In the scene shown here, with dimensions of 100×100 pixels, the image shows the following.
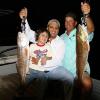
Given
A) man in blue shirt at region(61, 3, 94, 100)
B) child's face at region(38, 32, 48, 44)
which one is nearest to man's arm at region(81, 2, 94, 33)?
man in blue shirt at region(61, 3, 94, 100)

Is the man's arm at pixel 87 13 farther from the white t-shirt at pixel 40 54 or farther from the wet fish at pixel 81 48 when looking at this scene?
the white t-shirt at pixel 40 54

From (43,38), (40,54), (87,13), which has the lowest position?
(40,54)

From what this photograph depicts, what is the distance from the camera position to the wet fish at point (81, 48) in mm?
4168

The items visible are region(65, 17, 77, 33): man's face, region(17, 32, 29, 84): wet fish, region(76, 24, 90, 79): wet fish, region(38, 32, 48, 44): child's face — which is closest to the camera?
region(76, 24, 90, 79): wet fish

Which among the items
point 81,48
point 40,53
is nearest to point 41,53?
point 40,53

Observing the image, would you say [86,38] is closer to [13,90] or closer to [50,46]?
[50,46]

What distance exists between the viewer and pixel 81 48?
4266 millimetres

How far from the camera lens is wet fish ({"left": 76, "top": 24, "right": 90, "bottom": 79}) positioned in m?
4.17

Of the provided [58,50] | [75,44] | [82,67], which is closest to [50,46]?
[58,50]

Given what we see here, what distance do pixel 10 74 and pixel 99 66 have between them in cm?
223

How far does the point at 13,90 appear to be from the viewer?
18.7 feet

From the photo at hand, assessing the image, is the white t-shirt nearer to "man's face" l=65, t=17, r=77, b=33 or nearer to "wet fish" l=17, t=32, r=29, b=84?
"wet fish" l=17, t=32, r=29, b=84

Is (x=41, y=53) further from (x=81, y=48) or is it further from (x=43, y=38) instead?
(x=81, y=48)

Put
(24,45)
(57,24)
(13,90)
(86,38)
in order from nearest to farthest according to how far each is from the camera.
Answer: (86,38), (24,45), (57,24), (13,90)
